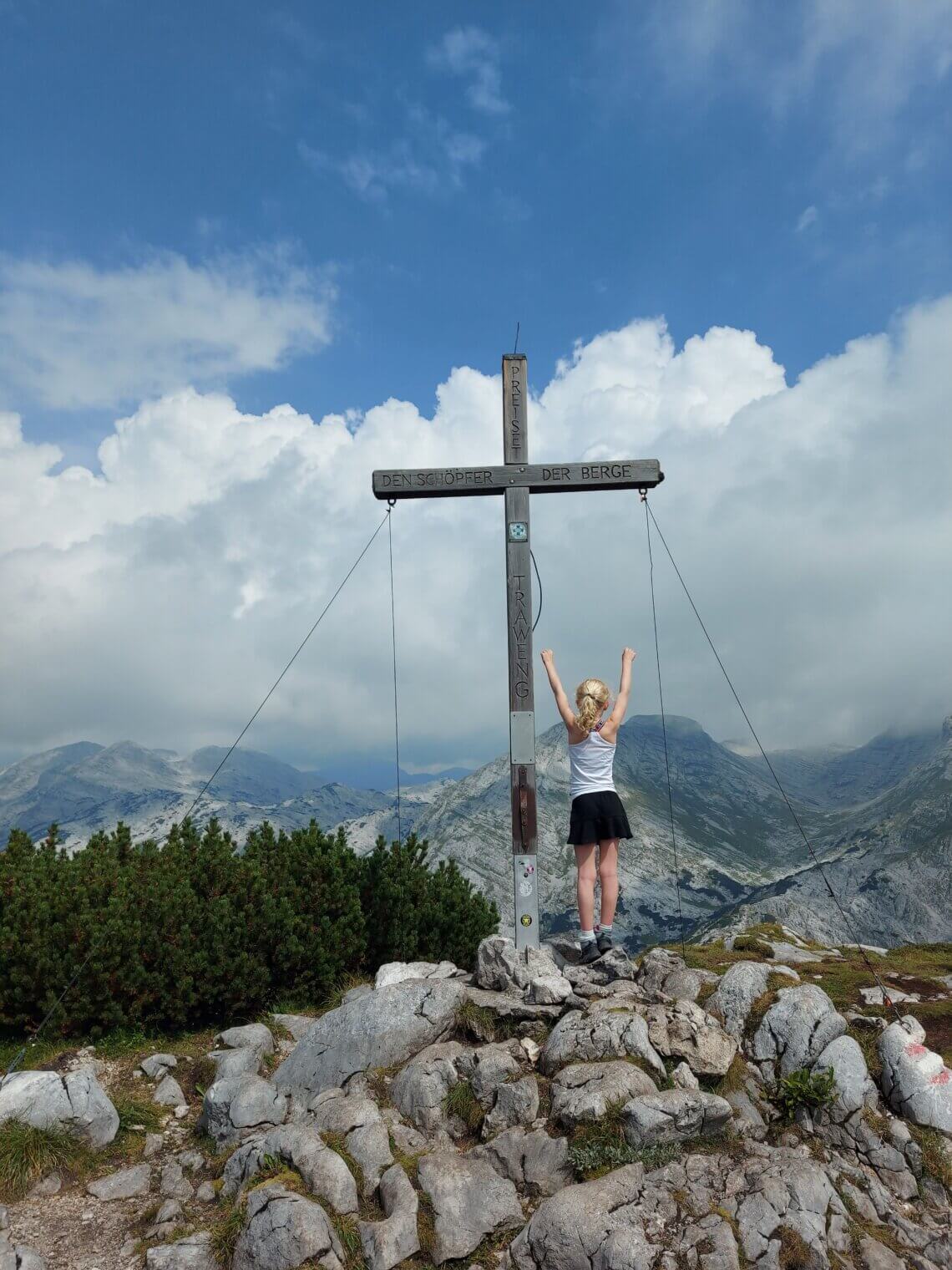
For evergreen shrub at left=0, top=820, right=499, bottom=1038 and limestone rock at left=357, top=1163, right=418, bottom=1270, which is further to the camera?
evergreen shrub at left=0, top=820, right=499, bottom=1038

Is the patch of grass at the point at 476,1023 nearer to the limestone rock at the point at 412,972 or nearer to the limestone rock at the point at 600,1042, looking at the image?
the limestone rock at the point at 600,1042

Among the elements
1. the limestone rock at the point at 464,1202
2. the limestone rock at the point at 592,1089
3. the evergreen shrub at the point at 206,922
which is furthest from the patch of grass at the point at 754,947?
the limestone rock at the point at 464,1202

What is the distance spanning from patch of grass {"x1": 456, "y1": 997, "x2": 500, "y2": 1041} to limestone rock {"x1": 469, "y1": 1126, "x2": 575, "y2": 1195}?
160 cm

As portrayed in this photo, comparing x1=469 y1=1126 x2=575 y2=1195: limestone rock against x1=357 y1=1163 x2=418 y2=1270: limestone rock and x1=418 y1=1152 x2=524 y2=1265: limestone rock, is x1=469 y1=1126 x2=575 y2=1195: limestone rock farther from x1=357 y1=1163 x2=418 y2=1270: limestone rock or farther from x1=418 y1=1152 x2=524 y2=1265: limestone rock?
x1=357 y1=1163 x2=418 y2=1270: limestone rock

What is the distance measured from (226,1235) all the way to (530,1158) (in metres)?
2.59

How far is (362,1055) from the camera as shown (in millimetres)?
9031

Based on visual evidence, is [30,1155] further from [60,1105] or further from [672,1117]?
[672,1117]

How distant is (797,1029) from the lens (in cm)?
830

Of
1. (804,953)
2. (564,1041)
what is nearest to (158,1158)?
(564,1041)

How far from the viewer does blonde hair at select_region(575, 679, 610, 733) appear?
10.9 m

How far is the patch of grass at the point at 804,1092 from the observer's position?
741 centimetres

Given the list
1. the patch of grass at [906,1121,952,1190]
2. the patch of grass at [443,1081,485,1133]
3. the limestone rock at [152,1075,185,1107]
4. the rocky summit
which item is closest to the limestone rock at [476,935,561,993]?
the rocky summit

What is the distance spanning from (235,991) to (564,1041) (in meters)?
5.83

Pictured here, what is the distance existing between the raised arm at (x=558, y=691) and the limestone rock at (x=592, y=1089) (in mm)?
4258
